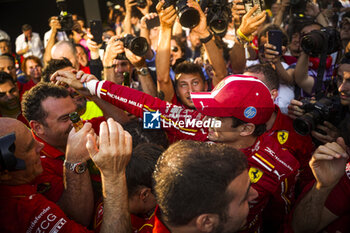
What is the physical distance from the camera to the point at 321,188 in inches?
56.8

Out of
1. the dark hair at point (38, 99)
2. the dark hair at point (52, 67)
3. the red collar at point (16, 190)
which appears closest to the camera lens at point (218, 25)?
the dark hair at point (38, 99)

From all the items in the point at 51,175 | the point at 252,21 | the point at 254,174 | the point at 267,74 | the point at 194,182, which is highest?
the point at 252,21

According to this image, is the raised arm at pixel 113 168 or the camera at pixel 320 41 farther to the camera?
the camera at pixel 320 41

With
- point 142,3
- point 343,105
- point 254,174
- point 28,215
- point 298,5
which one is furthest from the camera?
point 298,5

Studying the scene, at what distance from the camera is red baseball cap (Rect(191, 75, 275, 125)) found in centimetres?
162

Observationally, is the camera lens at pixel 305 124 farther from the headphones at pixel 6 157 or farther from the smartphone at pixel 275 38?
the headphones at pixel 6 157

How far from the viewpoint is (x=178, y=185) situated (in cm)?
114

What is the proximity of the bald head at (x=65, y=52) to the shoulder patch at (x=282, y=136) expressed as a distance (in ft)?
9.13

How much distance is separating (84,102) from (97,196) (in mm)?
1096

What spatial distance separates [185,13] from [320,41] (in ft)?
3.65

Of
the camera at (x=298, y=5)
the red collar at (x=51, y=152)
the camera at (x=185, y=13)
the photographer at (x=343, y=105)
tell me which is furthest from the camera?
the camera at (x=298, y=5)

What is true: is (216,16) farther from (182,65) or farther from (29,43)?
(29,43)

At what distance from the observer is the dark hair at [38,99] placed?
211cm

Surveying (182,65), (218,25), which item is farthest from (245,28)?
(182,65)
